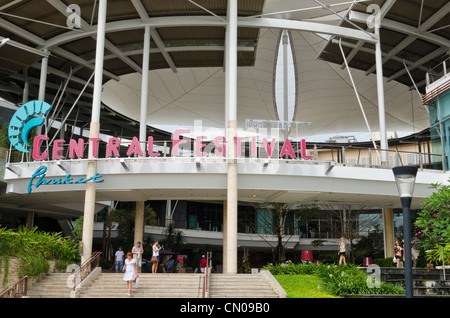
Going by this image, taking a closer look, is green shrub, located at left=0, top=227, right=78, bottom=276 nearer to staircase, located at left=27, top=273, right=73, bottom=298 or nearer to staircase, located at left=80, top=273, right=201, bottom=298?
staircase, located at left=27, top=273, right=73, bottom=298

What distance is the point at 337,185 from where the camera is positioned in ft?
76.4

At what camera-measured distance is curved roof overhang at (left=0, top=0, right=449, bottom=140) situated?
27.0 m

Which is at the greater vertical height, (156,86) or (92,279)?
(156,86)

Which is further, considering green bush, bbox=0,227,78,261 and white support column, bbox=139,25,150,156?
white support column, bbox=139,25,150,156

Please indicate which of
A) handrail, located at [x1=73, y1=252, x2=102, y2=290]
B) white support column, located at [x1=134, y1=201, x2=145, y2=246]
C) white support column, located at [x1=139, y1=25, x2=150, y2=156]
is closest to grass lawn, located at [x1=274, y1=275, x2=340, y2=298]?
handrail, located at [x1=73, y1=252, x2=102, y2=290]

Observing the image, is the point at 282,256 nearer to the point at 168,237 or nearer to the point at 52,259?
the point at 168,237

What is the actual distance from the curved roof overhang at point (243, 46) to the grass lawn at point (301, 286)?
14105 millimetres

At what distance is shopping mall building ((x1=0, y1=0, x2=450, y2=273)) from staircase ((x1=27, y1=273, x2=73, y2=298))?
2.62m

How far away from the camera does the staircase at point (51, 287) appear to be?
17.6 metres

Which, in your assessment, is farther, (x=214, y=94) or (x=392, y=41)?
(x=214, y=94)

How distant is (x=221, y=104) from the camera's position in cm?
4247

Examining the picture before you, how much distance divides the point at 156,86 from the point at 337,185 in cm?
2070

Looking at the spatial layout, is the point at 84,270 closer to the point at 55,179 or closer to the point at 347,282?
the point at 55,179
